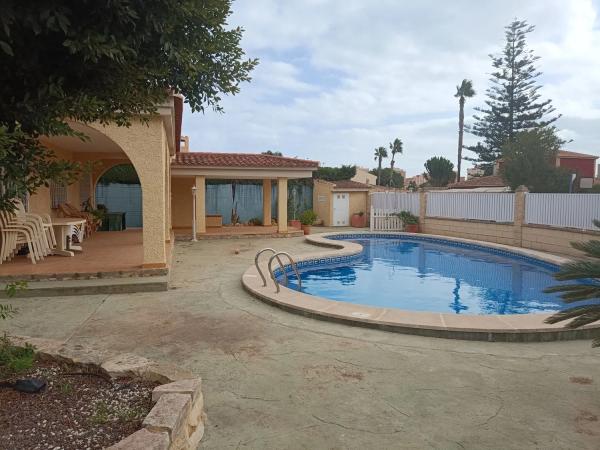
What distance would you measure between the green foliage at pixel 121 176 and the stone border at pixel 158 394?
19140 mm

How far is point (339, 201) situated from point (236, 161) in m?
8.33

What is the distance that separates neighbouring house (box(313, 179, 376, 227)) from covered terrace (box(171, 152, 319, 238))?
4714mm

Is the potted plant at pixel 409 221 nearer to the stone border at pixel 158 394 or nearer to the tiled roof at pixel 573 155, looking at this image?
the stone border at pixel 158 394

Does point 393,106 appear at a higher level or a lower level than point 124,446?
higher

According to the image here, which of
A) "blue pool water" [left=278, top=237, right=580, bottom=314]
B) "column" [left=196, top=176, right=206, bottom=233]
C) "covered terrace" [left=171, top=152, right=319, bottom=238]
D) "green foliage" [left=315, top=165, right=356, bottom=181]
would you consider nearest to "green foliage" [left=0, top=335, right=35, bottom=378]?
"blue pool water" [left=278, top=237, right=580, bottom=314]

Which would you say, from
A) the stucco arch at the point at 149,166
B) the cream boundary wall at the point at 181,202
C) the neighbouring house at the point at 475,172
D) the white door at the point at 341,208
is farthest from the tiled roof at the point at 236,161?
the neighbouring house at the point at 475,172

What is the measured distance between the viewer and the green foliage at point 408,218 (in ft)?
74.8

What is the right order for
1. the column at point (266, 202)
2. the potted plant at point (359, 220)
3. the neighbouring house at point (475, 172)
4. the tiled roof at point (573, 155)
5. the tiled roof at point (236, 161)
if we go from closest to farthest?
1. the tiled roof at point (236, 161)
2. the column at point (266, 202)
3. the potted plant at point (359, 220)
4. the tiled roof at point (573, 155)
5. the neighbouring house at point (475, 172)

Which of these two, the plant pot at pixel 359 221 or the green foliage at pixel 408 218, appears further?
the plant pot at pixel 359 221

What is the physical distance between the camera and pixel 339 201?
1041 inches

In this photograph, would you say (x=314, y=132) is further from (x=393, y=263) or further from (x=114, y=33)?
(x=114, y=33)

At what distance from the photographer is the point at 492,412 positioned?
3.97m

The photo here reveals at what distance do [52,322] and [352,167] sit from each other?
98.6 feet

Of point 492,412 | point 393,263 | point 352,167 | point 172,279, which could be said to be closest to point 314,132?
point 352,167
